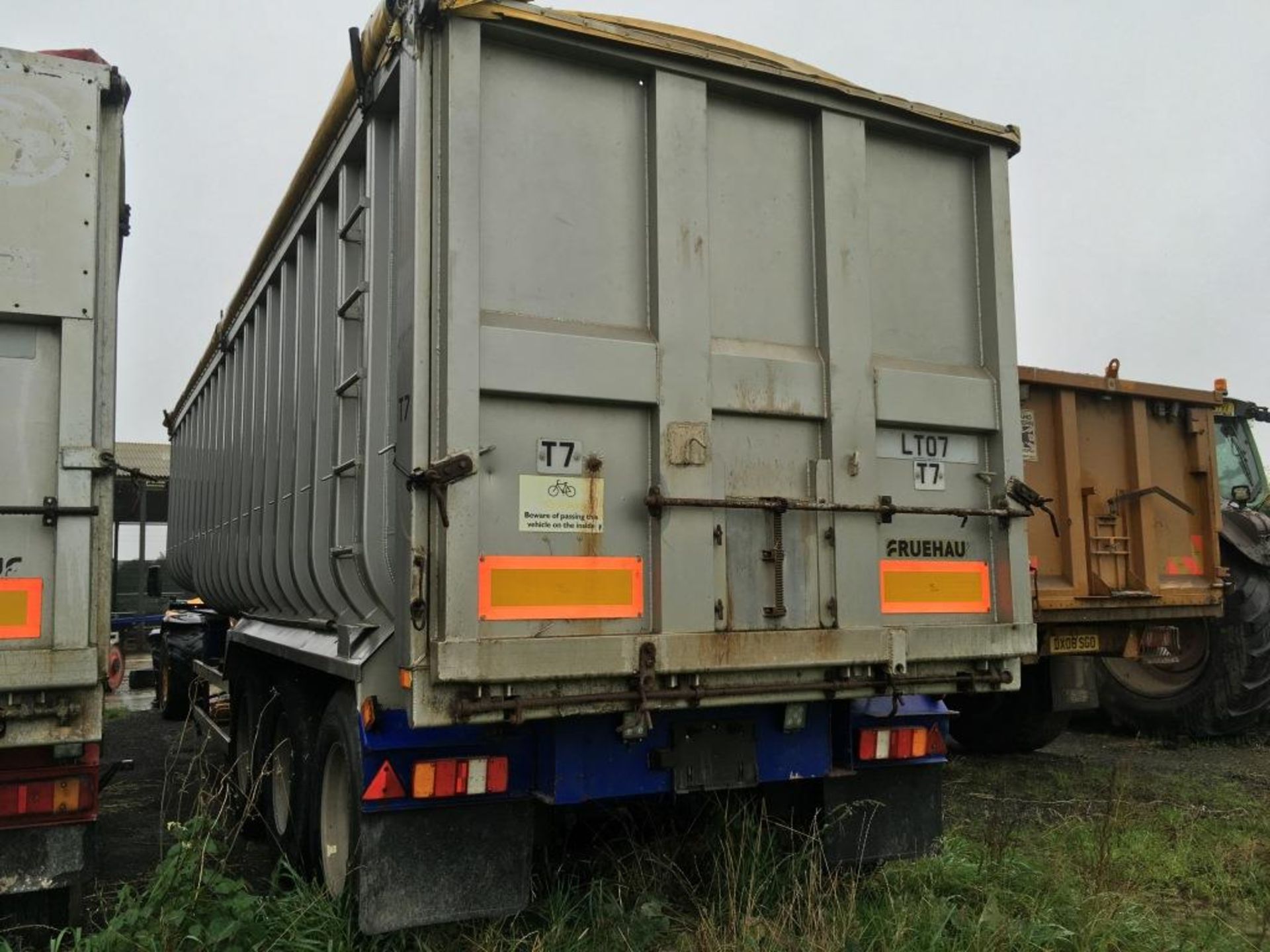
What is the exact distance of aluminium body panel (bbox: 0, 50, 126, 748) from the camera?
139 inches

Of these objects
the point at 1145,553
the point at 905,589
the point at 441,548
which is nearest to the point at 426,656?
the point at 441,548

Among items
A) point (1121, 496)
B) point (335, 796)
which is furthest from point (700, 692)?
point (1121, 496)

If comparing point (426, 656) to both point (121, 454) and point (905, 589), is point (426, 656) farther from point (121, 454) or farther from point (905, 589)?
point (121, 454)

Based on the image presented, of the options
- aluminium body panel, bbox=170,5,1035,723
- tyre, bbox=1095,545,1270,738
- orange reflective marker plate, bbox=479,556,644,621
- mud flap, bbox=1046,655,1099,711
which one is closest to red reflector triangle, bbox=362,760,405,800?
aluminium body panel, bbox=170,5,1035,723

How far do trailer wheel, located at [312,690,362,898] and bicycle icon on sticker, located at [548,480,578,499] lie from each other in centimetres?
107

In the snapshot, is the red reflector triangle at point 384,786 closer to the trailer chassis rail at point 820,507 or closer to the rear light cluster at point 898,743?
the trailer chassis rail at point 820,507

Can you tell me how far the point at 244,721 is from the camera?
648cm

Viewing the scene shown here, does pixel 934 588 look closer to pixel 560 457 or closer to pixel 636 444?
pixel 636 444

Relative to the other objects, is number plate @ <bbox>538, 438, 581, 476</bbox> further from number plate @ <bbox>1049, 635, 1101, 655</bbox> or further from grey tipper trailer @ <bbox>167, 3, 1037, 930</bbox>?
Result: number plate @ <bbox>1049, 635, 1101, 655</bbox>

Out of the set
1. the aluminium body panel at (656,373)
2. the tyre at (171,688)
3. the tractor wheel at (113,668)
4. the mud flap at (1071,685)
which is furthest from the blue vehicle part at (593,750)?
the tyre at (171,688)

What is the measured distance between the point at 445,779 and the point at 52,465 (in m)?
1.63

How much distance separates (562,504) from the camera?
3.53m

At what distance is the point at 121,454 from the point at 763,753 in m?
22.0

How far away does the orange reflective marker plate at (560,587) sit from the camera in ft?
11.2
